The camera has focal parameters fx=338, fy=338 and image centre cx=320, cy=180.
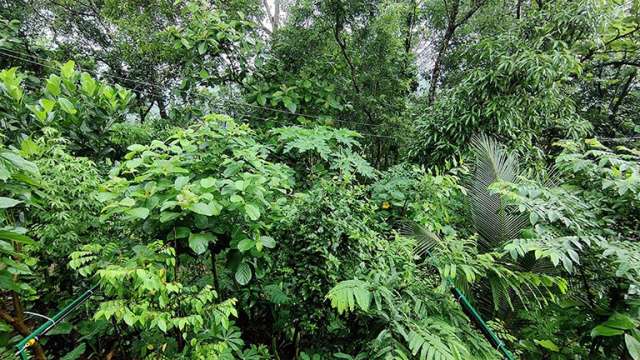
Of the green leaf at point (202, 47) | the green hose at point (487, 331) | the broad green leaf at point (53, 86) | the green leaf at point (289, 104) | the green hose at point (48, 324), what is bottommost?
the green hose at point (487, 331)

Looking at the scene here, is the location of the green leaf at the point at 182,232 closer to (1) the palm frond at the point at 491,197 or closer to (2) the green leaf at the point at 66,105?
(2) the green leaf at the point at 66,105

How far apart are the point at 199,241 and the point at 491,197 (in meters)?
2.20

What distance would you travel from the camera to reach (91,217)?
1721 millimetres

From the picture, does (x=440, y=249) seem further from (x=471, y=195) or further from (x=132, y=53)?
(x=132, y=53)

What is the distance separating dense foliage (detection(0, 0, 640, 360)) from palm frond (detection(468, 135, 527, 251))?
0.02m

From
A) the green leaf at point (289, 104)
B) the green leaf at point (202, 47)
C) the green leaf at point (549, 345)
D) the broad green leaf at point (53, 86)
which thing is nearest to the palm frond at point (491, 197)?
the green leaf at point (549, 345)

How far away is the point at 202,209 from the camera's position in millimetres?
1441

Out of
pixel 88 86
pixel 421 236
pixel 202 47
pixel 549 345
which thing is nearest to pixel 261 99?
pixel 202 47

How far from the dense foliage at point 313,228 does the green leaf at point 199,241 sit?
12mm

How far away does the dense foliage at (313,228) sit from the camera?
147 cm

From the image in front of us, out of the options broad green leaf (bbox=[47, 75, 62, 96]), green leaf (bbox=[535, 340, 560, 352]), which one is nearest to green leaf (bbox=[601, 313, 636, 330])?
green leaf (bbox=[535, 340, 560, 352])

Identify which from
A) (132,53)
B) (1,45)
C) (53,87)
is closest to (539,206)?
(53,87)

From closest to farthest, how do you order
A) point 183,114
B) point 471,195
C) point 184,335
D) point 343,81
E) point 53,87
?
point 184,335
point 53,87
point 471,195
point 183,114
point 343,81

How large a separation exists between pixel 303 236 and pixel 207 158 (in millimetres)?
670
